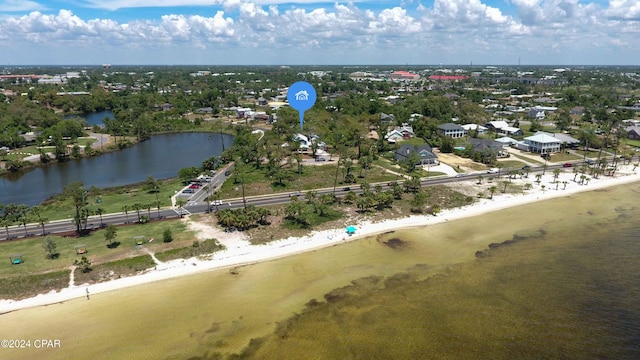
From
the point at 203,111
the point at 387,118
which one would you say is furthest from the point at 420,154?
the point at 203,111

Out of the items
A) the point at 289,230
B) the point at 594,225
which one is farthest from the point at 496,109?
the point at 289,230

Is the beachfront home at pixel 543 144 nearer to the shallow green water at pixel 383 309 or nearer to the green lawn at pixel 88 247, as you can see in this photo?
the shallow green water at pixel 383 309

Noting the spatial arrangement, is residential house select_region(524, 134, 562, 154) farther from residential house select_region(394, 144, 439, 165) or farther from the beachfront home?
residential house select_region(394, 144, 439, 165)

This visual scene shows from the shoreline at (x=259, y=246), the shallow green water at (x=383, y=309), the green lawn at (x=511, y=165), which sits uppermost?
the green lawn at (x=511, y=165)

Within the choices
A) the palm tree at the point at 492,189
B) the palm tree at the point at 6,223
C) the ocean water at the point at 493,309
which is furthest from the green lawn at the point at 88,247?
the palm tree at the point at 492,189

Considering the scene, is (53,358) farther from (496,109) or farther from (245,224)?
(496,109)

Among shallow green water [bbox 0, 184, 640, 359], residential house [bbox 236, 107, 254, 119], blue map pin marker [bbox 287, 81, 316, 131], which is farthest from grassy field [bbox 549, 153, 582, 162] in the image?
residential house [bbox 236, 107, 254, 119]
